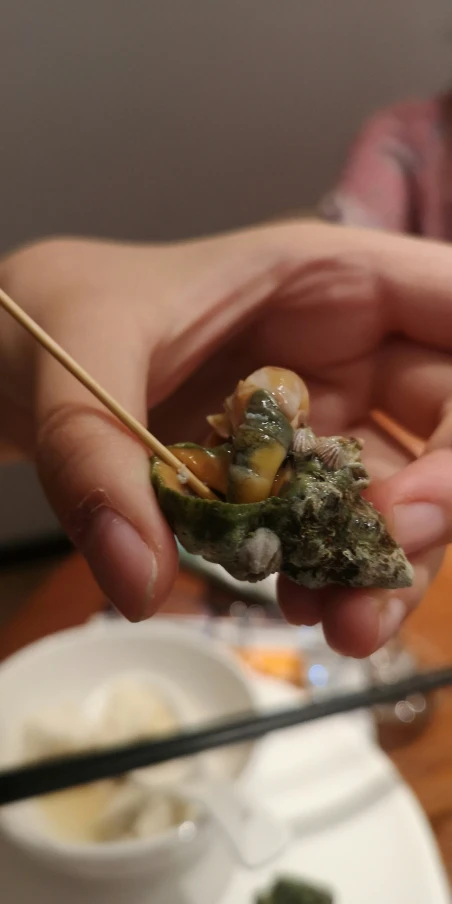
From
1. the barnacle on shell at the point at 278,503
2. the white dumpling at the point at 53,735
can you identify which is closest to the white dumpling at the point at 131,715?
the white dumpling at the point at 53,735

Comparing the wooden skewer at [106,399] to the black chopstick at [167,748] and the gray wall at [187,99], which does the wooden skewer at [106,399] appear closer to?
the black chopstick at [167,748]

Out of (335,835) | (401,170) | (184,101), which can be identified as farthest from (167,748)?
(401,170)

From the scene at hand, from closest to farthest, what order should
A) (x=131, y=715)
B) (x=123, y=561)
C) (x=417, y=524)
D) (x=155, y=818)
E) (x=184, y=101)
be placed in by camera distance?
(x=123, y=561)
(x=417, y=524)
(x=155, y=818)
(x=131, y=715)
(x=184, y=101)

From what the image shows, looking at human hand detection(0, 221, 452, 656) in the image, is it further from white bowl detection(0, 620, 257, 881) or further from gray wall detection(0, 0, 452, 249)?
gray wall detection(0, 0, 452, 249)

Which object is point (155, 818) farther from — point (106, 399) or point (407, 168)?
point (407, 168)

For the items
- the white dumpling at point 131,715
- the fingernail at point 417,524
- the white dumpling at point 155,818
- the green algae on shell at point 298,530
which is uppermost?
the green algae on shell at point 298,530

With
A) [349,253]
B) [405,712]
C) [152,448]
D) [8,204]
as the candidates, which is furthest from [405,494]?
[8,204]
